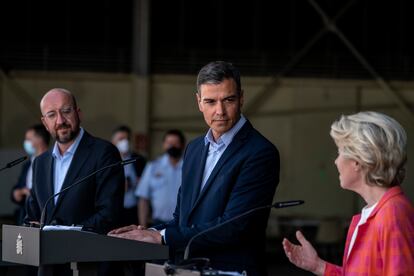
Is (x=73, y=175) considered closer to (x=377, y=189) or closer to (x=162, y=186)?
(x=377, y=189)

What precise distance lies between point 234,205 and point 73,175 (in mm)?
1477

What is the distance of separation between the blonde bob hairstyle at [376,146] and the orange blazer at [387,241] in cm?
6

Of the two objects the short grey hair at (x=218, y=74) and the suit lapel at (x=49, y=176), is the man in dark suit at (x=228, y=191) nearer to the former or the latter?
the short grey hair at (x=218, y=74)

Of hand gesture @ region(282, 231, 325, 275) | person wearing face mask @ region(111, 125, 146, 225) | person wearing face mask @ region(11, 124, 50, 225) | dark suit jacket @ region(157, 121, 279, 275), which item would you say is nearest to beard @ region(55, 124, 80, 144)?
dark suit jacket @ region(157, 121, 279, 275)

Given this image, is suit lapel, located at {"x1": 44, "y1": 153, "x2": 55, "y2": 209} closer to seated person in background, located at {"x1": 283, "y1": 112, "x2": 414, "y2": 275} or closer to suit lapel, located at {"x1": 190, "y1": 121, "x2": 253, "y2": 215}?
suit lapel, located at {"x1": 190, "y1": 121, "x2": 253, "y2": 215}

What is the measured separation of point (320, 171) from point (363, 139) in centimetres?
1493

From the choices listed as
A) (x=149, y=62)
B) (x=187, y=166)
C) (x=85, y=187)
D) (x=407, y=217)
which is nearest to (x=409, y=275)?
(x=407, y=217)

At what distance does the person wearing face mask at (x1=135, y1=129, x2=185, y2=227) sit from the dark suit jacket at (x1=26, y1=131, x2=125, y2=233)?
5.18m

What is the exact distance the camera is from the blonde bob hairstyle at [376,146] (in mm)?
3131

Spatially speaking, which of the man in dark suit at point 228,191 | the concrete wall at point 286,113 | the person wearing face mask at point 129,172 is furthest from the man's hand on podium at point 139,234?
the concrete wall at point 286,113

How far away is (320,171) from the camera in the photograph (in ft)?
59.0

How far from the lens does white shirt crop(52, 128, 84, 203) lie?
17.7ft

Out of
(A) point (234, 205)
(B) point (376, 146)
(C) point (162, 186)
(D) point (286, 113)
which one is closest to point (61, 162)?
(A) point (234, 205)

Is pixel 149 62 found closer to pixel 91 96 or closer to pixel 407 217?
pixel 91 96
